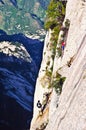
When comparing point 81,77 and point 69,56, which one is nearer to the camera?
point 81,77

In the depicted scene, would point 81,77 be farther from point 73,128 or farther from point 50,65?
point 50,65

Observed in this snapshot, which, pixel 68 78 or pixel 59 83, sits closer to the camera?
pixel 68 78

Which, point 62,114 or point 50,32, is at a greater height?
point 62,114

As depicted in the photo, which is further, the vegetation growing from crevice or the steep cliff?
the vegetation growing from crevice

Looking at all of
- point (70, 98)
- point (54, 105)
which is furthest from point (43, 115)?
point (70, 98)

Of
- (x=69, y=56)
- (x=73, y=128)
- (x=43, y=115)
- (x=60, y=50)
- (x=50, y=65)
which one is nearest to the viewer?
(x=73, y=128)

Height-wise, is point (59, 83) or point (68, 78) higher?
point (68, 78)

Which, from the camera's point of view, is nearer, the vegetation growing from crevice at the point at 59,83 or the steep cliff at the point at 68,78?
the steep cliff at the point at 68,78

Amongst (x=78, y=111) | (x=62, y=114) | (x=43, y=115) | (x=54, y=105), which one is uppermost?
(x=78, y=111)
